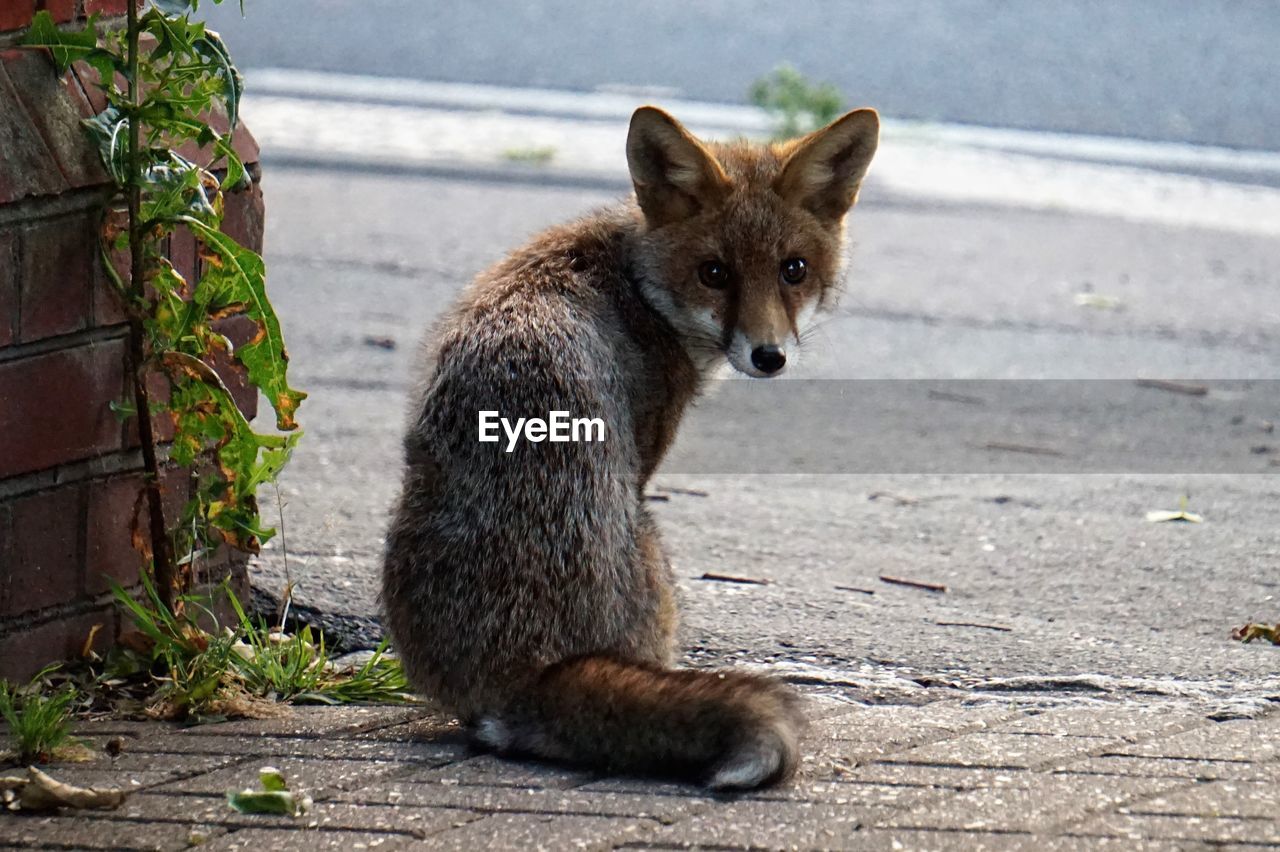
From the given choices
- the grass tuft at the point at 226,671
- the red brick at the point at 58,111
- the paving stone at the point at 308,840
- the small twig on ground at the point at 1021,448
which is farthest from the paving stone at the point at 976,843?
the small twig on ground at the point at 1021,448

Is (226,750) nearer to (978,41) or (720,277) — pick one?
(720,277)

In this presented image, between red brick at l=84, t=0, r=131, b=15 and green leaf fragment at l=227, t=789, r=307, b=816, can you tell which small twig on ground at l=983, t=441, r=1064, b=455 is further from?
green leaf fragment at l=227, t=789, r=307, b=816

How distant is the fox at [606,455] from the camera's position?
10.0 ft

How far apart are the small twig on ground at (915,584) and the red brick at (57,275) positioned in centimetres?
243

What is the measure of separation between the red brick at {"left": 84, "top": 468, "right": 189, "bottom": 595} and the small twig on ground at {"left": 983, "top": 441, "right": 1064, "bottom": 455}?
12.0ft

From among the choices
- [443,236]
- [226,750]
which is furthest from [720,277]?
[443,236]

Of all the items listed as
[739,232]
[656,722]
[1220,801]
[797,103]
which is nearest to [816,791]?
[656,722]

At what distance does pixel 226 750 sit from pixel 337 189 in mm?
7223

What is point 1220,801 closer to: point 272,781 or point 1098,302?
point 272,781

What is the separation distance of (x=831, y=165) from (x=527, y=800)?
1971 mm

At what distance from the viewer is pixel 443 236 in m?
9.14

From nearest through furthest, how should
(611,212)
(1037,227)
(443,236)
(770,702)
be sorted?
(770,702) → (611,212) → (443,236) → (1037,227)

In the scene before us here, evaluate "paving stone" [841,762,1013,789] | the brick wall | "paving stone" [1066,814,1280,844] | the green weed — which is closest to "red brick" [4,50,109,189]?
the brick wall

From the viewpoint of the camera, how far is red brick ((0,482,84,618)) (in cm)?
344
